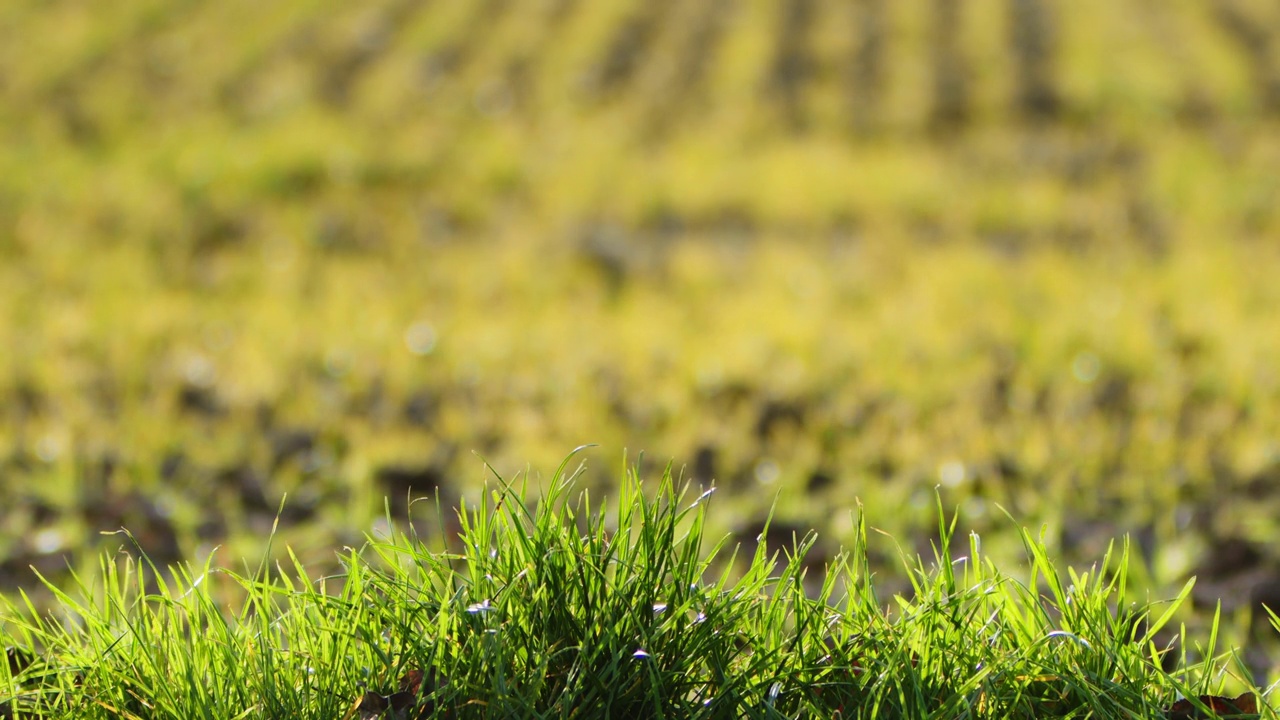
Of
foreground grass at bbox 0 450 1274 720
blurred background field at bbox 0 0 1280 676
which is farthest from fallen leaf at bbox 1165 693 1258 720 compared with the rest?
blurred background field at bbox 0 0 1280 676

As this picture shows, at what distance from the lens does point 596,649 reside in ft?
4.78

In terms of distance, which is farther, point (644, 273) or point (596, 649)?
point (644, 273)

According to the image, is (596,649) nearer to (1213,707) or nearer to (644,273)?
(1213,707)

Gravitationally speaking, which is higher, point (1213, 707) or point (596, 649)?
point (596, 649)

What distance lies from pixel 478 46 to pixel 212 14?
3791mm

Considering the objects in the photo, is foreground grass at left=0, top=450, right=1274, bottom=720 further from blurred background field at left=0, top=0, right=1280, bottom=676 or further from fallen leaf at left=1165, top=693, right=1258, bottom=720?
blurred background field at left=0, top=0, right=1280, bottom=676

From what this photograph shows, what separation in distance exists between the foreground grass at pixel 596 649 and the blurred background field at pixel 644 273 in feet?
0.78

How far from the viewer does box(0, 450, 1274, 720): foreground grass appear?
147 centimetres

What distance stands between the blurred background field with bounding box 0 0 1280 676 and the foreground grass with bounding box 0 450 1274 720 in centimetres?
24

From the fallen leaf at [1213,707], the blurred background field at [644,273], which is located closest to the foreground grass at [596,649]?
the fallen leaf at [1213,707]

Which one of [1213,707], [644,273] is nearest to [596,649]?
[1213,707]

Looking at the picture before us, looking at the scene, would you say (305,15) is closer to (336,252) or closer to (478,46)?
(478,46)

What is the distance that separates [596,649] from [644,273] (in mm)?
5847

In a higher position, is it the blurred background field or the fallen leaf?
the fallen leaf
